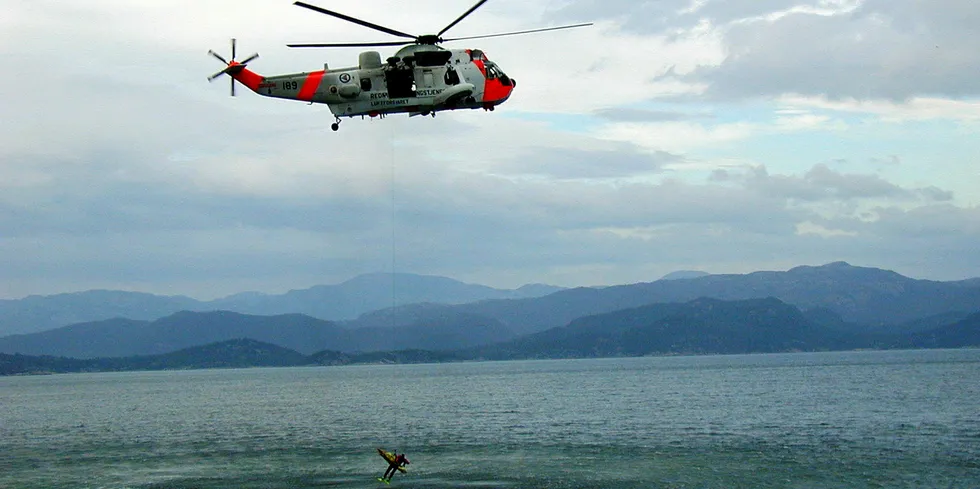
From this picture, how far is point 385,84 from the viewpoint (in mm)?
51219

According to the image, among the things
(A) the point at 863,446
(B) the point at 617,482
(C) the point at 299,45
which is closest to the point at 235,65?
(C) the point at 299,45

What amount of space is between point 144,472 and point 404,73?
42.5m

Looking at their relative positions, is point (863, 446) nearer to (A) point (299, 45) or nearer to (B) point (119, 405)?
(A) point (299, 45)

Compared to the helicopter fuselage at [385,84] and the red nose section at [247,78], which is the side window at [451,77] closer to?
the helicopter fuselage at [385,84]

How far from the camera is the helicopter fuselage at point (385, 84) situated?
51125 millimetres

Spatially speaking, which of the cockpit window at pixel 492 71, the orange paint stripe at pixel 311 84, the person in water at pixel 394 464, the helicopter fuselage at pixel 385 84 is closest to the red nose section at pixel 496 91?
the cockpit window at pixel 492 71

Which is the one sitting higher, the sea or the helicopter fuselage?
the helicopter fuselage

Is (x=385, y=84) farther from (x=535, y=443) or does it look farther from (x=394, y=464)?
(x=535, y=443)

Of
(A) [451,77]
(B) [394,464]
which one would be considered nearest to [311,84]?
(A) [451,77]

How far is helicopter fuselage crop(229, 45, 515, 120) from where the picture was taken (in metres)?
51.1

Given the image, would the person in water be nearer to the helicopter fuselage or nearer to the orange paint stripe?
the helicopter fuselage

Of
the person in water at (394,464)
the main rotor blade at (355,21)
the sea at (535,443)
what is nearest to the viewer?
the main rotor blade at (355,21)

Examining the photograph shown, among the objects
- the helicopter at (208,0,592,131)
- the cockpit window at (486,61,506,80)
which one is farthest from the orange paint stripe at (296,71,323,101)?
the cockpit window at (486,61,506,80)

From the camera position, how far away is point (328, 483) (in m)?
67.9
